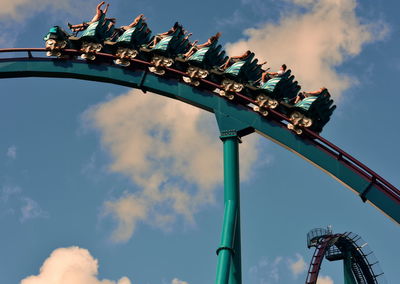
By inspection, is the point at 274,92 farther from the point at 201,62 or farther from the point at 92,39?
the point at 92,39

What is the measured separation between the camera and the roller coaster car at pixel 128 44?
17375 millimetres

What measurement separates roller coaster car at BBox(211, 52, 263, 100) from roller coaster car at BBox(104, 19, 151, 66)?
167 centimetres

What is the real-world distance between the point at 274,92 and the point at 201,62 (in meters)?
1.50

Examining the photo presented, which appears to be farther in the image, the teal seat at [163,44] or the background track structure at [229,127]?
the teal seat at [163,44]

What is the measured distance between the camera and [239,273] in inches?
575

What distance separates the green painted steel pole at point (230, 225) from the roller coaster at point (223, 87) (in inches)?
0.6

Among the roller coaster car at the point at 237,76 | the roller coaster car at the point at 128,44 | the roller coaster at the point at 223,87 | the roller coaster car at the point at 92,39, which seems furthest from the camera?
the roller coaster car at the point at 92,39

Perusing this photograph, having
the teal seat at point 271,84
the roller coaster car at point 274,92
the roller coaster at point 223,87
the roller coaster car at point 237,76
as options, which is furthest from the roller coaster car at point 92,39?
the teal seat at point 271,84

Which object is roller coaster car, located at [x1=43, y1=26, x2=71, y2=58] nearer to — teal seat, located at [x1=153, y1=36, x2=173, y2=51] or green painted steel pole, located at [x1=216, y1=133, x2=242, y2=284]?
teal seat, located at [x1=153, y1=36, x2=173, y2=51]

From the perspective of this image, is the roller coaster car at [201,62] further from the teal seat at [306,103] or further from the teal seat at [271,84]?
the teal seat at [306,103]

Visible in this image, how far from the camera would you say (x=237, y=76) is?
54.6 feet

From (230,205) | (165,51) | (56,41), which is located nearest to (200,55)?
(165,51)

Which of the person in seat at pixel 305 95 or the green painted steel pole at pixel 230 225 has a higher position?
the person in seat at pixel 305 95

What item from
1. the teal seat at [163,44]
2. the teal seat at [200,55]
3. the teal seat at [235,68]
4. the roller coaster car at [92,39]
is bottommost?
the teal seat at [235,68]
